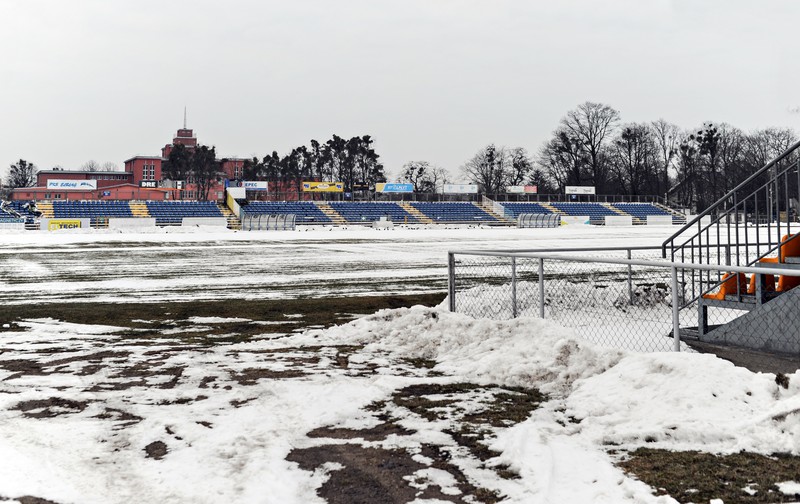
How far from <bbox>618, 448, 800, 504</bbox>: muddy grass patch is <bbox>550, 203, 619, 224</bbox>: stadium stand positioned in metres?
76.8

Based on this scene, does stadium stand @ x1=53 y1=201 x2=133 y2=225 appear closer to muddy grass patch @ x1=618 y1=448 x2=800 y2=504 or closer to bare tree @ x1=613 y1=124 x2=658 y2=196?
muddy grass patch @ x1=618 y1=448 x2=800 y2=504

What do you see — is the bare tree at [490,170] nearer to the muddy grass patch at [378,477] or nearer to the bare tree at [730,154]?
the bare tree at [730,154]

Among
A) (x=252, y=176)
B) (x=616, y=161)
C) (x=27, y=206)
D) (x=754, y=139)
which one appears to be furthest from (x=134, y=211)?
(x=754, y=139)

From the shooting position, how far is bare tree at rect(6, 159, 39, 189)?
389ft

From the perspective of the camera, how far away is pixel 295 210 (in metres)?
74.4

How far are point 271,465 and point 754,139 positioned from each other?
96.3 metres

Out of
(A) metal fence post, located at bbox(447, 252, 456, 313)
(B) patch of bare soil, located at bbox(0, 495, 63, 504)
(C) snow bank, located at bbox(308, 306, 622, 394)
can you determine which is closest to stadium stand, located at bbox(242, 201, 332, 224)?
(A) metal fence post, located at bbox(447, 252, 456, 313)

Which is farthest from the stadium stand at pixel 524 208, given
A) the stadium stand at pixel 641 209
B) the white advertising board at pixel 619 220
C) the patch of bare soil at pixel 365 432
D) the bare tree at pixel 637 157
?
the patch of bare soil at pixel 365 432

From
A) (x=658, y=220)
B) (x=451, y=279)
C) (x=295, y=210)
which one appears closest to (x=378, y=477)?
(x=451, y=279)

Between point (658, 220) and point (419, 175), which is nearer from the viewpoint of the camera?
point (658, 220)

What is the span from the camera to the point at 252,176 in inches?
4370

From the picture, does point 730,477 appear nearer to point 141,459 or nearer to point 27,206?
point 141,459

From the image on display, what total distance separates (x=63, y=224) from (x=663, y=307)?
184ft

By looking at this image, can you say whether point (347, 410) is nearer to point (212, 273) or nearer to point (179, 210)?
point (212, 273)
